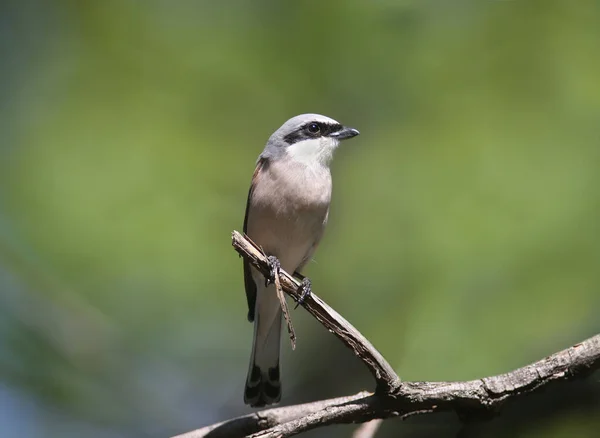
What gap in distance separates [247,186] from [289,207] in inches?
40.0

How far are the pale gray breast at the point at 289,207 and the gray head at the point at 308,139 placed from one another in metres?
0.14

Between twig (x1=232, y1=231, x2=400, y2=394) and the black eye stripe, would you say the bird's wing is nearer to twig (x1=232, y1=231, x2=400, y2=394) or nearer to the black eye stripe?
the black eye stripe

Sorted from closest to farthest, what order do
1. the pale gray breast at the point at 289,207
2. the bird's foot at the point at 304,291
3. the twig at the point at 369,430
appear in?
the bird's foot at the point at 304,291
the twig at the point at 369,430
the pale gray breast at the point at 289,207

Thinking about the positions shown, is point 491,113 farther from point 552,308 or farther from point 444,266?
point 552,308

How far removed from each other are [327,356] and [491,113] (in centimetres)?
229

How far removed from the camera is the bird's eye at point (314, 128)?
481 cm

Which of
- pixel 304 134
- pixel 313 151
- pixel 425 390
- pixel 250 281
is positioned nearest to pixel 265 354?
pixel 250 281

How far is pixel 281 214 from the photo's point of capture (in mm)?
4367

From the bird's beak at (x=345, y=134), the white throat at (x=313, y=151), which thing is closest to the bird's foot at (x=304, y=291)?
the white throat at (x=313, y=151)

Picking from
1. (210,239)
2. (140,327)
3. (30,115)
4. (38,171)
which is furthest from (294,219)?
(30,115)

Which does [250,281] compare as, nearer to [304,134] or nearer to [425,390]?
[304,134]

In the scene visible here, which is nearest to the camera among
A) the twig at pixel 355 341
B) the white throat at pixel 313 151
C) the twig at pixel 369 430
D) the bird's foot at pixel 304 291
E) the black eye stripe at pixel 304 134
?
the twig at pixel 355 341

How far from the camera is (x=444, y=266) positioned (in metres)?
4.48

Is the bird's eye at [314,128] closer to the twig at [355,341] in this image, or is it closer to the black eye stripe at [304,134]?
the black eye stripe at [304,134]
